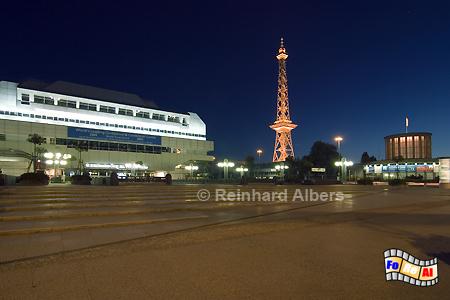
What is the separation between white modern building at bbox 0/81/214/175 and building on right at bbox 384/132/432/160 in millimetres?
97961

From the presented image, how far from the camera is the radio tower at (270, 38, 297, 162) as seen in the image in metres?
127

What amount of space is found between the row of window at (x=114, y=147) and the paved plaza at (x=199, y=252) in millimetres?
63776

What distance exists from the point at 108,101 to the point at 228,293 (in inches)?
3361

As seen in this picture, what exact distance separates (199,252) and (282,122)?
401 feet

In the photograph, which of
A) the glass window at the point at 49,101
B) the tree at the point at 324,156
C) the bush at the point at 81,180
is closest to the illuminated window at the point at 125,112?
the glass window at the point at 49,101

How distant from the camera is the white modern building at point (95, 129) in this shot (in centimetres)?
6856

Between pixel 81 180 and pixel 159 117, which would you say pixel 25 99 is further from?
pixel 81 180

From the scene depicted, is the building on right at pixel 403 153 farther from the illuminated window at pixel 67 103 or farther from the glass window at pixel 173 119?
the illuminated window at pixel 67 103

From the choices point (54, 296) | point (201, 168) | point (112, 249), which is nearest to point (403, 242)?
point (112, 249)

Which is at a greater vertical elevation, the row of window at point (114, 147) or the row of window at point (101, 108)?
the row of window at point (101, 108)

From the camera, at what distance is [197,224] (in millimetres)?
11805

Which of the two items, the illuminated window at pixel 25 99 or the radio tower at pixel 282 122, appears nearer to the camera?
the illuminated window at pixel 25 99

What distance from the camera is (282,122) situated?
127 metres

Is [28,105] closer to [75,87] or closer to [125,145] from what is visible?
[75,87]
